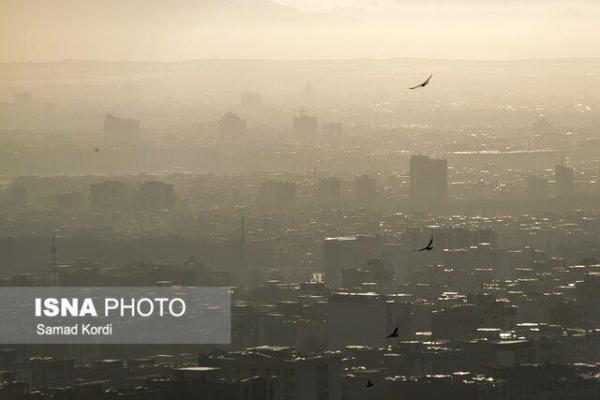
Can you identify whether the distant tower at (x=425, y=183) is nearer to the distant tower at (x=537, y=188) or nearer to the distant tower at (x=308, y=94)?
the distant tower at (x=537, y=188)

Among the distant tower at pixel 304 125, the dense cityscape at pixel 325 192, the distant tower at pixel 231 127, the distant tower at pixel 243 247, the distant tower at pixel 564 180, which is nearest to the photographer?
the dense cityscape at pixel 325 192

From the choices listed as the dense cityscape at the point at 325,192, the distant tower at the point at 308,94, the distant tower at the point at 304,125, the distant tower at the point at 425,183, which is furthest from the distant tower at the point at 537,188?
the distant tower at the point at 308,94

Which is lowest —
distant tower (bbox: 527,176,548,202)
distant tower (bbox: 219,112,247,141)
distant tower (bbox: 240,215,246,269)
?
distant tower (bbox: 240,215,246,269)

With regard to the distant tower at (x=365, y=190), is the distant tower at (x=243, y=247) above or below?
below

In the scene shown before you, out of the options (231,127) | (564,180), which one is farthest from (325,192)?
(564,180)

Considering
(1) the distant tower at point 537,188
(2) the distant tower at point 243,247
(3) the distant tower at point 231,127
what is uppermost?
(3) the distant tower at point 231,127

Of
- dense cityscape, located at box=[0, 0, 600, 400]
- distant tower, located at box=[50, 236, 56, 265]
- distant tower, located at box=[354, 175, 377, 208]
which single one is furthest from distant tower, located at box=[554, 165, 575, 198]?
distant tower, located at box=[50, 236, 56, 265]

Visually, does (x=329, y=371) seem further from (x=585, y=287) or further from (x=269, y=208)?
(x=269, y=208)

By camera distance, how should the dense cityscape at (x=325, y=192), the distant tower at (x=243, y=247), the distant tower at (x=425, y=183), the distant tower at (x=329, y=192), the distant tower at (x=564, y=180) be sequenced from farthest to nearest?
the distant tower at (x=425, y=183)
the distant tower at (x=329, y=192)
the distant tower at (x=564, y=180)
the distant tower at (x=243, y=247)
the dense cityscape at (x=325, y=192)

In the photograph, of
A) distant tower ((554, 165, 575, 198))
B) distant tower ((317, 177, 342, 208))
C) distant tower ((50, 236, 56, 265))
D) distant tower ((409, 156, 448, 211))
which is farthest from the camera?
distant tower ((409, 156, 448, 211))

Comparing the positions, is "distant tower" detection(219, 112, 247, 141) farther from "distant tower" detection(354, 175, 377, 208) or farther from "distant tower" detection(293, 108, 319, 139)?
"distant tower" detection(354, 175, 377, 208)

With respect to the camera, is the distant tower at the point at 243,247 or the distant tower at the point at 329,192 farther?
the distant tower at the point at 329,192

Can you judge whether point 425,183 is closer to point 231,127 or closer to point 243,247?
point 231,127

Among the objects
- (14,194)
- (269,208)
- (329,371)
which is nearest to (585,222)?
(269,208)
